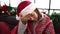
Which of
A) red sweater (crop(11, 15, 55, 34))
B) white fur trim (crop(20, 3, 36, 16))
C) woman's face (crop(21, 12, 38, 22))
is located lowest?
red sweater (crop(11, 15, 55, 34))

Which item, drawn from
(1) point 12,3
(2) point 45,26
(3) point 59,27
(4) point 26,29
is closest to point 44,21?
(2) point 45,26

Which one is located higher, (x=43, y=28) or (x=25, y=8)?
(x=25, y=8)

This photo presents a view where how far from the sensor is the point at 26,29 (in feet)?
4.05

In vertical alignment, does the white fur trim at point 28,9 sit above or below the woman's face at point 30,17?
above

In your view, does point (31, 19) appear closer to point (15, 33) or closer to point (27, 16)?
point (27, 16)

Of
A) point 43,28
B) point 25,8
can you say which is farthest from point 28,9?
point 43,28

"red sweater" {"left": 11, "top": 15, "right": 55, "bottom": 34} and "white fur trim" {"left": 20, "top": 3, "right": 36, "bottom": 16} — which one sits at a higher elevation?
"white fur trim" {"left": 20, "top": 3, "right": 36, "bottom": 16}

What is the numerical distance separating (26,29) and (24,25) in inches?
1.4

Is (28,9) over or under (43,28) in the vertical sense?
over

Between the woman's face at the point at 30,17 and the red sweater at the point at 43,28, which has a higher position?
the woman's face at the point at 30,17

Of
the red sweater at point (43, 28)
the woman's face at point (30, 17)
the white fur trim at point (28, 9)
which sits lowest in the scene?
the red sweater at point (43, 28)

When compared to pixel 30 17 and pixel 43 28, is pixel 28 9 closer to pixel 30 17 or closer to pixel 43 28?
pixel 30 17

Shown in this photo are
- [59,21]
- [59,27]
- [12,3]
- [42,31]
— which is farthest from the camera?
[12,3]

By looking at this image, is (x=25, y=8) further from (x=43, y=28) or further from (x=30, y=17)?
(x=43, y=28)
